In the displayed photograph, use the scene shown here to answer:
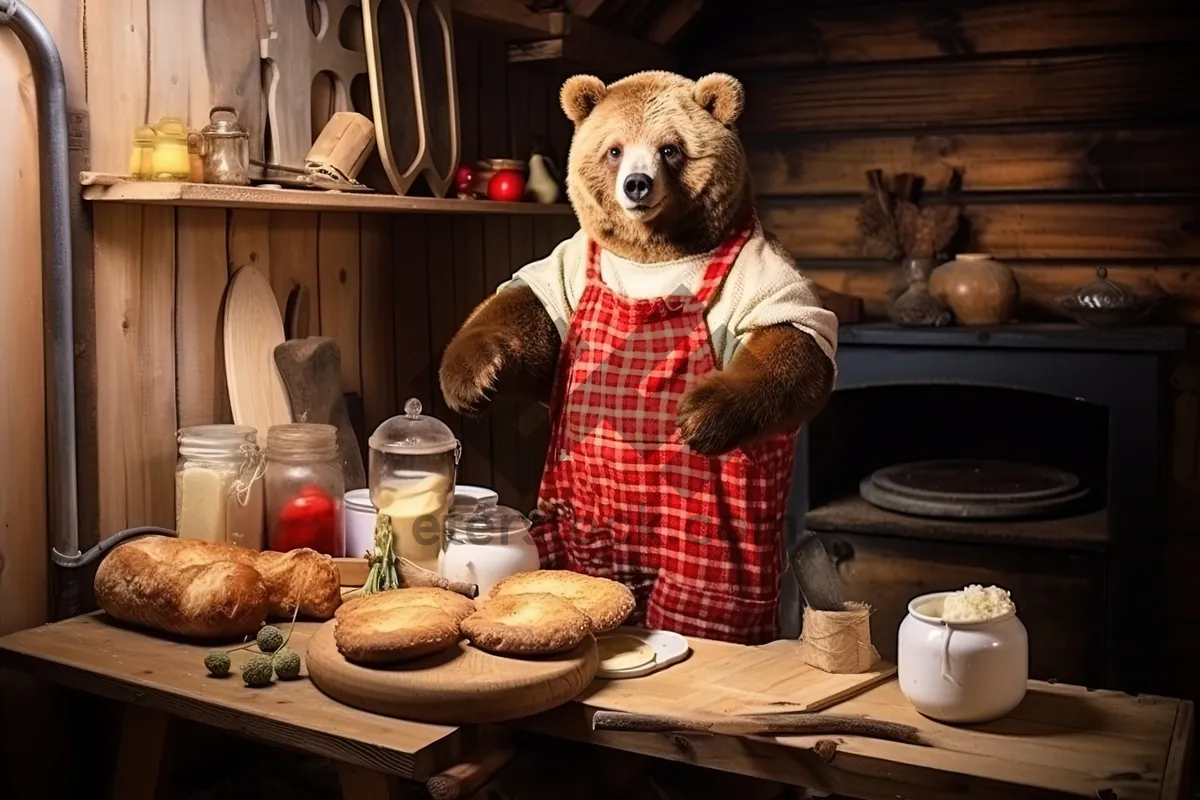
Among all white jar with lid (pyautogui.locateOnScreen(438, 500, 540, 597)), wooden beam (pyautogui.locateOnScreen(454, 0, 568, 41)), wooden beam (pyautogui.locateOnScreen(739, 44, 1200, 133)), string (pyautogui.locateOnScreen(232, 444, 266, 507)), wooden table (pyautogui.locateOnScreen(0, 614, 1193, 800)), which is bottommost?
wooden table (pyautogui.locateOnScreen(0, 614, 1193, 800))

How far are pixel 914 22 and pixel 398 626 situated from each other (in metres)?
2.19

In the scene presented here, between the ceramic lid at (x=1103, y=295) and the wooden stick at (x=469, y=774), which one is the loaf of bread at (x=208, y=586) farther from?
the ceramic lid at (x=1103, y=295)

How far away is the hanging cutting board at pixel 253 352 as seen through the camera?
2039 mm

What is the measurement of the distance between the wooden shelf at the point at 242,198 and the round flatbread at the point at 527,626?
25.4 inches

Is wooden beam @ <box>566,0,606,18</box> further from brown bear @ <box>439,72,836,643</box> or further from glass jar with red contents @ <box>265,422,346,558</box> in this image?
glass jar with red contents @ <box>265,422,346,558</box>

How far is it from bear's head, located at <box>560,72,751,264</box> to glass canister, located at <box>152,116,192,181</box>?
1.77ft

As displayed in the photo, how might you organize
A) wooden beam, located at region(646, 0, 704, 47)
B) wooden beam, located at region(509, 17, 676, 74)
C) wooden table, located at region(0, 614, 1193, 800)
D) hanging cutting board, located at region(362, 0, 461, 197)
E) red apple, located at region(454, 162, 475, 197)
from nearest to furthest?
wooden table, located at region(0, 614, 1193, 800) < hanging cutting board, located at region(362, 0, 461, 197) < red apple, located at region(454, 162, 475, 197) < wooden beam, located at region(509, 17, 676, 74) < wooden beam, located at region(646, 0, 704, 47)

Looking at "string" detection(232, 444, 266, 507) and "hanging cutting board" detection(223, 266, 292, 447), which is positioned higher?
"hanging cutting board" detection(223, 266, 292, 447)

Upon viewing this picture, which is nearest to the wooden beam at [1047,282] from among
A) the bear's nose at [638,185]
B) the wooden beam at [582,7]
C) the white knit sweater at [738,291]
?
the wooden beam at [582,7]

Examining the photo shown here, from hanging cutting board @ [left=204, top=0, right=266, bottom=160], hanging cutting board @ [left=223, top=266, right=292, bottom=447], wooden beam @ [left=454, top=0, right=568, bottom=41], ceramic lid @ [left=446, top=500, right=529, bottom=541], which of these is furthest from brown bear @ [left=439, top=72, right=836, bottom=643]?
wooden beam @ [left=454, top=0, right=568, bottom=41]

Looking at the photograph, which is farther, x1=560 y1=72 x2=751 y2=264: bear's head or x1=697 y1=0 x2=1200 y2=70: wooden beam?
x1=697 y1=0 x2=1200 y2=70: wooden beam

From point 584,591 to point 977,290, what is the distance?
1.59m

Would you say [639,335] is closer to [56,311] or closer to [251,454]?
[251,454]

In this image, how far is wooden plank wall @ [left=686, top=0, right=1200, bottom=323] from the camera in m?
2.93
